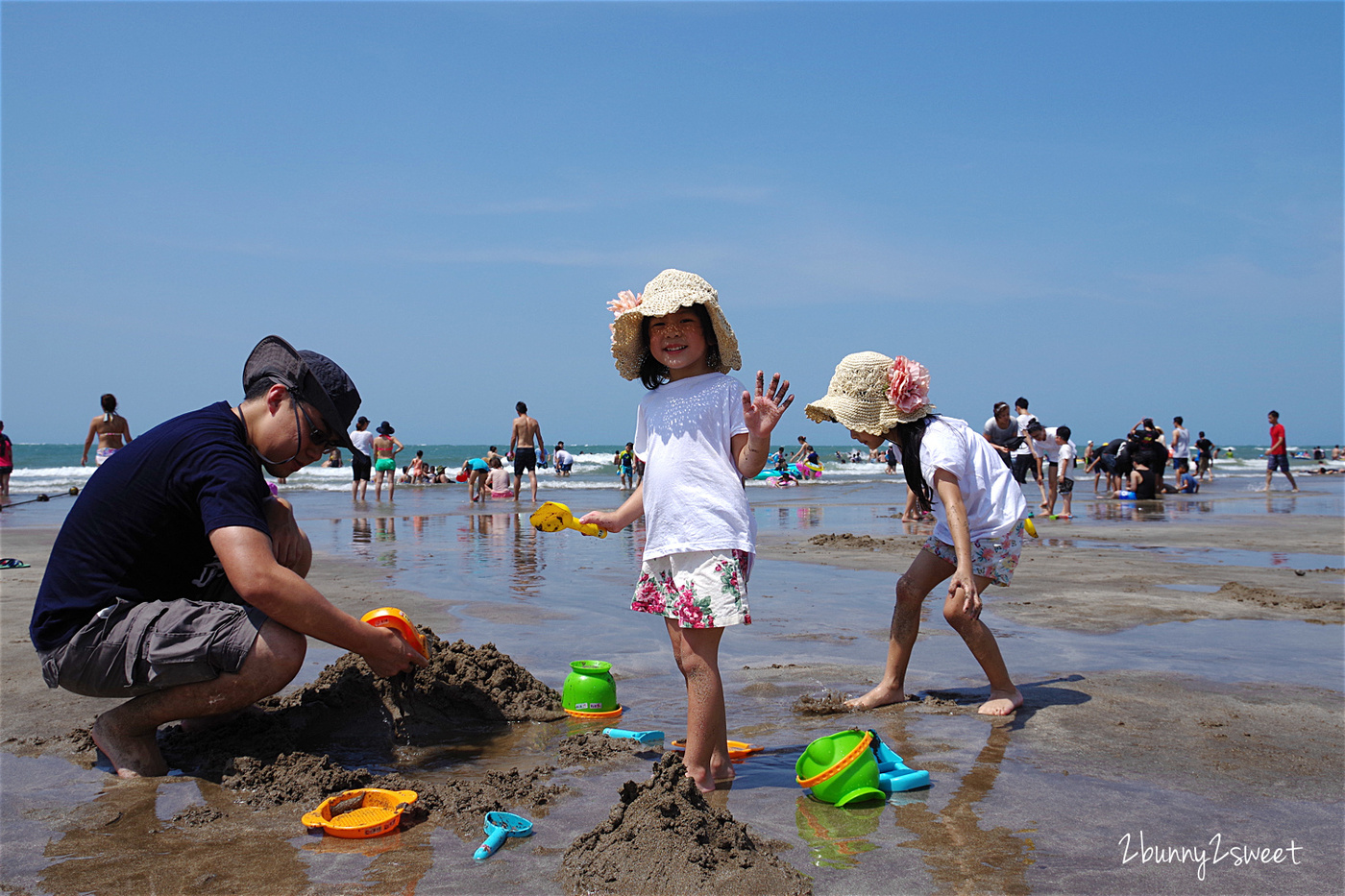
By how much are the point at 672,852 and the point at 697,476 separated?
1383 mm

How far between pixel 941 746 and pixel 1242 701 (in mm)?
1727

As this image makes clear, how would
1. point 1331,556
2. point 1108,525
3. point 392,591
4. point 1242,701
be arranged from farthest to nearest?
1. point 1108,525
2. point 1331,556
3. point 392,591
4. point 1242,701

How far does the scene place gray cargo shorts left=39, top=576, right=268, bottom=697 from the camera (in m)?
3.16

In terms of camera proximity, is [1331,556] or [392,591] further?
[1331,556]

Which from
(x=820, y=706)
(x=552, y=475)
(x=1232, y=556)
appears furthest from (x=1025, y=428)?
(x=552, y=475)

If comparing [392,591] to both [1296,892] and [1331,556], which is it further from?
[1331,556]

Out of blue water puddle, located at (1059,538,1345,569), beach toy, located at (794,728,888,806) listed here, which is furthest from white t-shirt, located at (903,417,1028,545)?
blue water puddle, located at (1059,538,1345,569)

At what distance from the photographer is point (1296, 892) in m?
2.49

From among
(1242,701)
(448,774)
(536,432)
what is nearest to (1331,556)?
(1242,701)

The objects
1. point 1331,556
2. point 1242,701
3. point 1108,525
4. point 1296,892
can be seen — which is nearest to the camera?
point 1296,892

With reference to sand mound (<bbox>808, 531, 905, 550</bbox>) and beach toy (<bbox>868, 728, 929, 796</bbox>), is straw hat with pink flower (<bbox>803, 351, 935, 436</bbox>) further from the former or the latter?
sand mound (<bbox>808, 531, 905, 550</bbox>)

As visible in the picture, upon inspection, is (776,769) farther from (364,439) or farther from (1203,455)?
(1203,455)

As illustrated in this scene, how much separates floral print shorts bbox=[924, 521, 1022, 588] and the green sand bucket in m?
1.69

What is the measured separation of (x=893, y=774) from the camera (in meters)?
3.23
